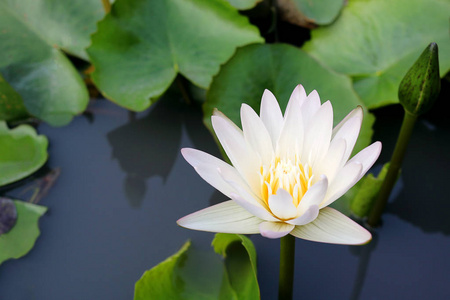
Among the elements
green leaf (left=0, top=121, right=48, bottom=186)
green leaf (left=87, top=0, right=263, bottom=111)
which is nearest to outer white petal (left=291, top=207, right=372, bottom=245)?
green leaf (left=87, top=0, right=263, bottom=111)

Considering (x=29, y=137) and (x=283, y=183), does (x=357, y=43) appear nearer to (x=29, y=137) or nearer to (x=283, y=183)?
(x=283, y=183)

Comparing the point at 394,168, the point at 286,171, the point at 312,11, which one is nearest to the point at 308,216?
the point at 286,171

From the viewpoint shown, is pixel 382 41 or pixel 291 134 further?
pixel 382 41

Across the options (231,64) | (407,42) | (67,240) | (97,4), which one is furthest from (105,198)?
(407,42)

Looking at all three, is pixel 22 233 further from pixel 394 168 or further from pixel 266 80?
pixel 394 168

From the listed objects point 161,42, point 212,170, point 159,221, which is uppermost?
point 212,170

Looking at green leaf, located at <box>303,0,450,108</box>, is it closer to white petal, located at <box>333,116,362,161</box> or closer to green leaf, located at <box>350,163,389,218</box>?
green leaf, located at <box>350,163,389,218</box>
